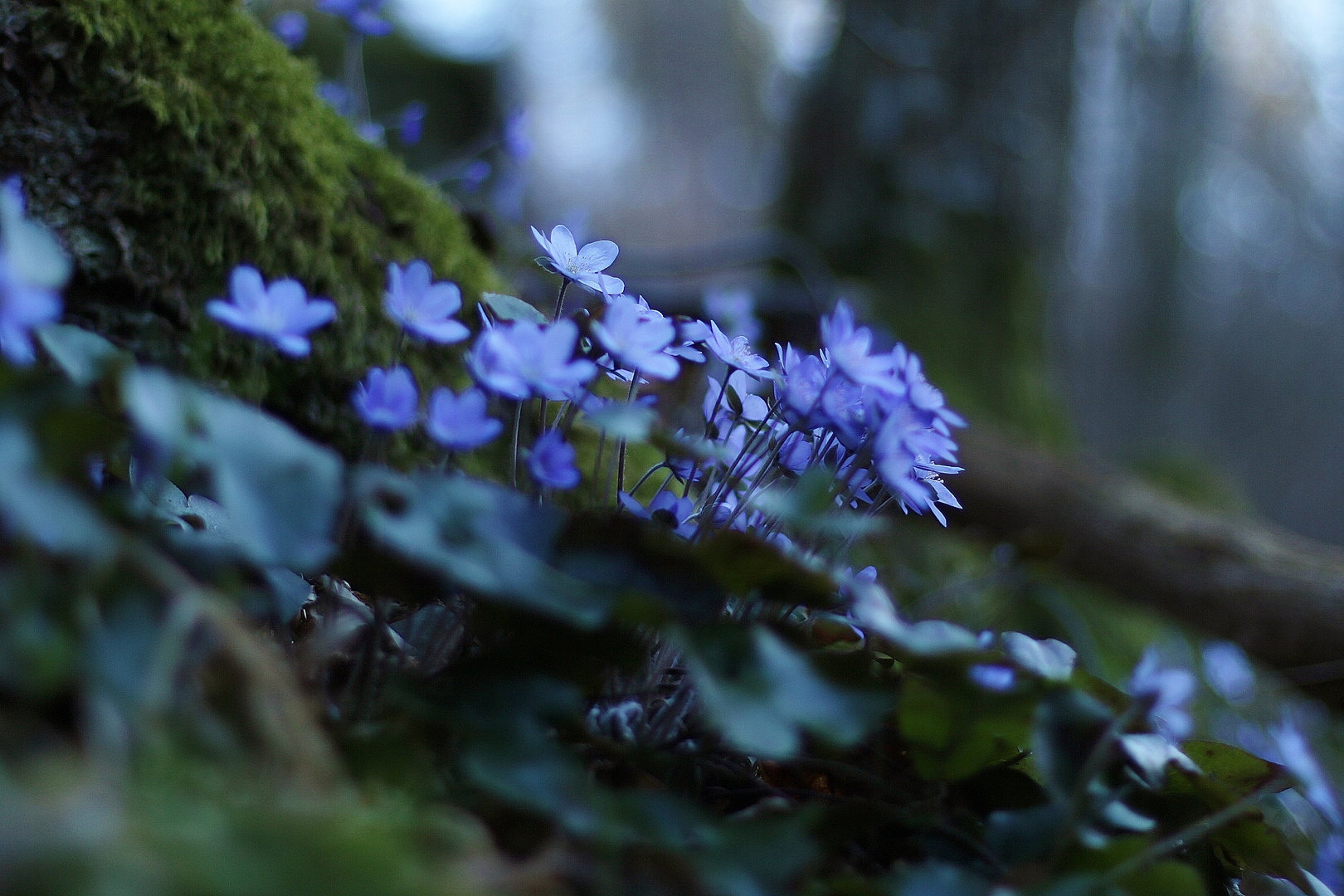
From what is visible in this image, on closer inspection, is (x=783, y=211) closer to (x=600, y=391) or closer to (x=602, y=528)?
(x=600, y=391)

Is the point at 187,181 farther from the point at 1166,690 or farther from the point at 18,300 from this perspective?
the point at 1166,690

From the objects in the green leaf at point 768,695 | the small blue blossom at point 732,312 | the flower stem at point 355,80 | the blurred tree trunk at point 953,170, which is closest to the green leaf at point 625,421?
the green leaf at point 768,695

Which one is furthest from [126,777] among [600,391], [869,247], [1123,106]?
[1123,106]

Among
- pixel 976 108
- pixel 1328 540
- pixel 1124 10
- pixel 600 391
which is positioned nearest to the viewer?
pixel 600 391

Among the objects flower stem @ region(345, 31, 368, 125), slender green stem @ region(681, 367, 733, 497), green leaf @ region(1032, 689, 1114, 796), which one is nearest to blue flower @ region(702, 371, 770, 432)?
slender green stem @ region(681, 367, 733, 497)

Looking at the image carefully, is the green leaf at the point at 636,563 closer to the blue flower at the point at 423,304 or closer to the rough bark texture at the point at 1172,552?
the blue flower at the point at 423,304

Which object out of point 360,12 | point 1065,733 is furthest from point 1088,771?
point 360,12

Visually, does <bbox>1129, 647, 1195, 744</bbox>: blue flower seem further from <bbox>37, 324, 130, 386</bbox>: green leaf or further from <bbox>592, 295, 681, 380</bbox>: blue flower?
<bbox>37, 324, 130, 386</bbox>: green leaf
